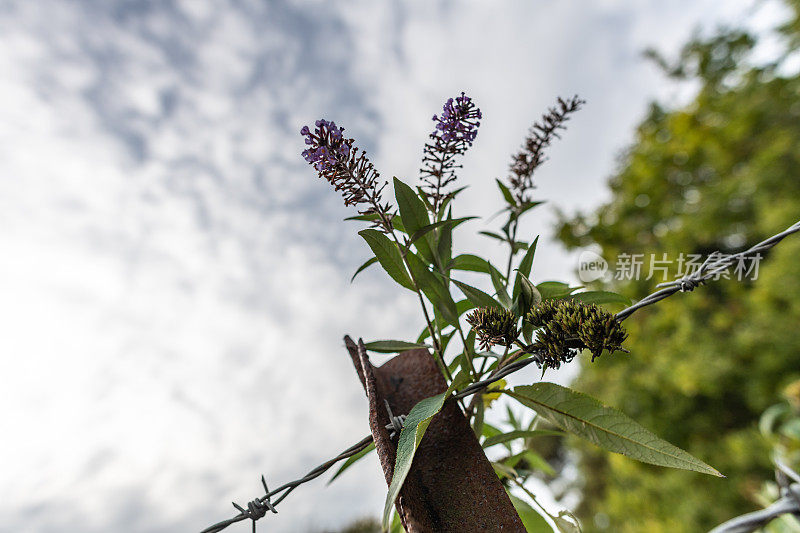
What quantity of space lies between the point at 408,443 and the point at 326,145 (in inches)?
14.2

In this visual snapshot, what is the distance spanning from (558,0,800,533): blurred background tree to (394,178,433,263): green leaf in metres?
5.25

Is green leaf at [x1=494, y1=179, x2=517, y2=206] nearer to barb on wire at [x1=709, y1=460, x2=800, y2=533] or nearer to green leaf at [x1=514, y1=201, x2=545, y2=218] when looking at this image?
green leaf at [x1=514, y1=201, x2=545, y2=218]

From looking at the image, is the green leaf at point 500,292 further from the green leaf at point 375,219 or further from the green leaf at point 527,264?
the green leaf at point 375,219

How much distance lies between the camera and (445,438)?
0.55 m

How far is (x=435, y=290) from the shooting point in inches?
24.5

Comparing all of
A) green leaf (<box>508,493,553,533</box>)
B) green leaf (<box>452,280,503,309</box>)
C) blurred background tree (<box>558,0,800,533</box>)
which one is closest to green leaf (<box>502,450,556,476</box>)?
green leaf (<box>508,493,553,533</box>)

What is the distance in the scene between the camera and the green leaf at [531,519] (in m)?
0.67

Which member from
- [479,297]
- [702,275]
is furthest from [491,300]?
[702,275]

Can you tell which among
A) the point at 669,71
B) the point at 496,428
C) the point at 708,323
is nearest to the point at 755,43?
the point at 669,71

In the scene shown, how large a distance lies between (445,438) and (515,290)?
0.23 m

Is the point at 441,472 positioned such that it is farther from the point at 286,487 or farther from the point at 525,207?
the point at 525,207

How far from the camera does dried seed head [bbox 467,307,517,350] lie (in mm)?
542

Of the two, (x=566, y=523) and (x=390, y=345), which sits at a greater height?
(x=390, y=345)

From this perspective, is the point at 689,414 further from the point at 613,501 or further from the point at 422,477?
the point at 422,477
